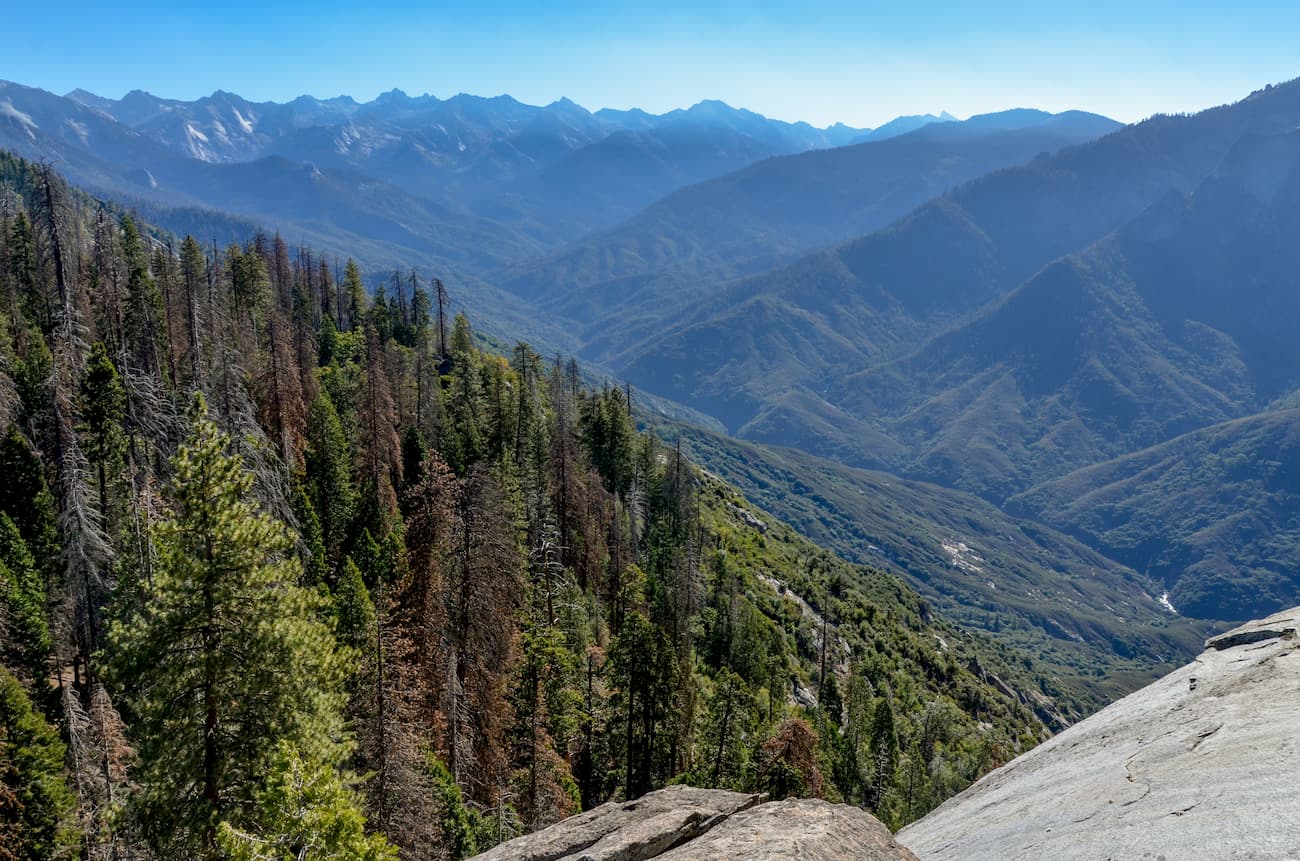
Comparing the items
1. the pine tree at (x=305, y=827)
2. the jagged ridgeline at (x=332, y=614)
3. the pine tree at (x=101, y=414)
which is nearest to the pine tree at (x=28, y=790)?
the jagged ridgeline at (x=332, y=614)

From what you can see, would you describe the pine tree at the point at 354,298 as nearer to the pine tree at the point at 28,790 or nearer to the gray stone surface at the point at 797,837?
the pine tree at the point at 28,790

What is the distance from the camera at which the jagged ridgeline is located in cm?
1645

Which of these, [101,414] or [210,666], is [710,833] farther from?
[101,414]

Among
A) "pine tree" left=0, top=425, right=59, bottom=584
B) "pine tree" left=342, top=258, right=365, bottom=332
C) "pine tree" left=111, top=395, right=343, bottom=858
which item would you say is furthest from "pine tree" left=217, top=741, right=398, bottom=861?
"pine tree" left=342, top=258, right=365, bottom=332

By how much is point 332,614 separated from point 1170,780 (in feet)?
101

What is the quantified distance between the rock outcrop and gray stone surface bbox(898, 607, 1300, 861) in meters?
2.18

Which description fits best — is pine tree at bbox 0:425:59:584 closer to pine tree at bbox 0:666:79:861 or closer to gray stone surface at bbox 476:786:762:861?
pine tree at bbox 0:666:79:861

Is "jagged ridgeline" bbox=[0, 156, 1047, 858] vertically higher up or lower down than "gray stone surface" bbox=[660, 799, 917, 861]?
lower down

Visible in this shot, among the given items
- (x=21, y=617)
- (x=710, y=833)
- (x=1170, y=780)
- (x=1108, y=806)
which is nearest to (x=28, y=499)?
(x=21, y=617)

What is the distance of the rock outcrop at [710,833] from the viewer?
36.2 ft

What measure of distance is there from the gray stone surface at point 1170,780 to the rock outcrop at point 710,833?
2183 millimetres

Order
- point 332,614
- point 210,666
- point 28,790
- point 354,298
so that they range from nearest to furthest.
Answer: point 210,666, point 28,790, point 332,614, point 354,298

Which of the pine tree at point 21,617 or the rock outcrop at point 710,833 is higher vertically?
the rock outcrop at point 710,833

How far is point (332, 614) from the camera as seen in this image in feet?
109
